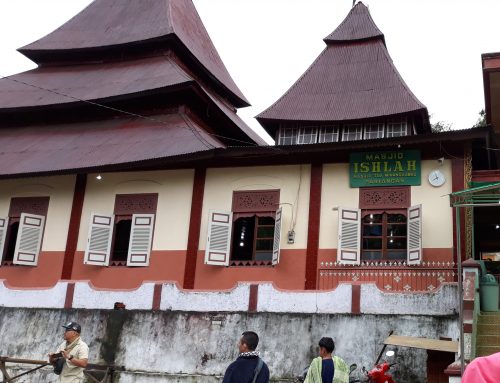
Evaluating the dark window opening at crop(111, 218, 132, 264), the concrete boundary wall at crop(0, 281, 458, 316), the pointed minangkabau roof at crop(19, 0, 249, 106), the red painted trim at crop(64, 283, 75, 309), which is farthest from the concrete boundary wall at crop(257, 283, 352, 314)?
the pointed minangkabau roof at crop(19, 0, 249, 106)

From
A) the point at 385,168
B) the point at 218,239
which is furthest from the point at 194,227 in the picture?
the point at 385,168

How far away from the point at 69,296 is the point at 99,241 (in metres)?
2.27

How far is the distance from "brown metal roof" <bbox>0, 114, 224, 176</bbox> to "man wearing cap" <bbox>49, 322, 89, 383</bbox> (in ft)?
24.0

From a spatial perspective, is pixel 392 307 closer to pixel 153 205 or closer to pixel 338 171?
pixel 338 171

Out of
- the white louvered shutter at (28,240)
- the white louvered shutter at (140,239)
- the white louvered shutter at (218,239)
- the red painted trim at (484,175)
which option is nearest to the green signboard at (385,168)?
the red painted trim at (484,175)

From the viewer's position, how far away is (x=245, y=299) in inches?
456

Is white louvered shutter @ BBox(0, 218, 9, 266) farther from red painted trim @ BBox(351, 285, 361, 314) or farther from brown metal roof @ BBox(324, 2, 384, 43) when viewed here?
brown metal roof @ BBox(324, 2, 384, 43)

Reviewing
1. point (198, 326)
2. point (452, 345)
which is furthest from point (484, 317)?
point (198, 326)

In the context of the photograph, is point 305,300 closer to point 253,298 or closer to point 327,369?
point 253,298

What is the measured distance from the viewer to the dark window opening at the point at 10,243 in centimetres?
1628

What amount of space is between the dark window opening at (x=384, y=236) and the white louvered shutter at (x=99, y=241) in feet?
19.1

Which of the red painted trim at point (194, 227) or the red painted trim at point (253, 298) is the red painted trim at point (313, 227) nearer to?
the red painted trim at point (253, 298)

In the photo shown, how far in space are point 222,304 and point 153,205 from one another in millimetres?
4300

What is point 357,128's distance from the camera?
15.8 meters
